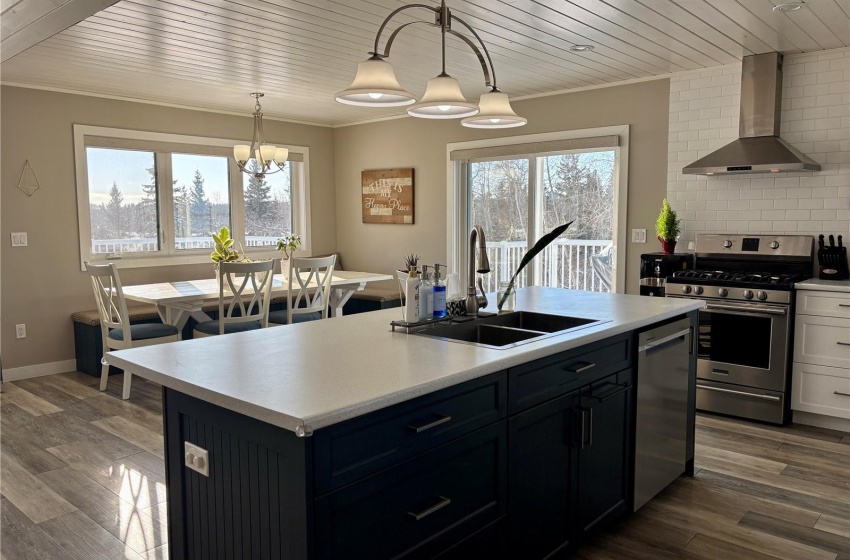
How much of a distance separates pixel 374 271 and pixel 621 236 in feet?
9.72

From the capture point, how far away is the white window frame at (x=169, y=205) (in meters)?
5.54

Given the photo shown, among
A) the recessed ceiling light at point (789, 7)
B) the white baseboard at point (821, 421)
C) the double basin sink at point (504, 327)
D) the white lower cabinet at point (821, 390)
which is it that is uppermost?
the recessed ceiling light at point (789, 7)

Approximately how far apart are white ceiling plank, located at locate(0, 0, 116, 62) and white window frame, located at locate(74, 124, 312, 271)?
5.72 feet

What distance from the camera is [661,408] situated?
296 centimetres

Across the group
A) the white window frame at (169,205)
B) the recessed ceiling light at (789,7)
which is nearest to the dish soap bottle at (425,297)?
the recessed ceiling light at (789,7)

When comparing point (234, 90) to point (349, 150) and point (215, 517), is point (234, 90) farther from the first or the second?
point (215, 517)

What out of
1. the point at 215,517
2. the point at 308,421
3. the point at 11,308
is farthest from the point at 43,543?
the point at 11,308

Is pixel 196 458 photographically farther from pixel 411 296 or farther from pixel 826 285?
pixel 826 285

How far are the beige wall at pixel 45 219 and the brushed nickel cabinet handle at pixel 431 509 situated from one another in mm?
4769

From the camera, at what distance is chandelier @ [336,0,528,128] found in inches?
89.4

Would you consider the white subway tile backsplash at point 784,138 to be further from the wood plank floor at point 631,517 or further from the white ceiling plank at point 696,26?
the wood plank floor at point 631,517

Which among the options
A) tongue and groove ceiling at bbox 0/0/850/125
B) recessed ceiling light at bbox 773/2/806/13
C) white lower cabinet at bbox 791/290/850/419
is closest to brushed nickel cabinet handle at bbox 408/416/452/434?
tongue and groove ceiling at bbox 0/0/850/125

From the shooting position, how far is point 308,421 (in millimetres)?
1427

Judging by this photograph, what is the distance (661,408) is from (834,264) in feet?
6.92
